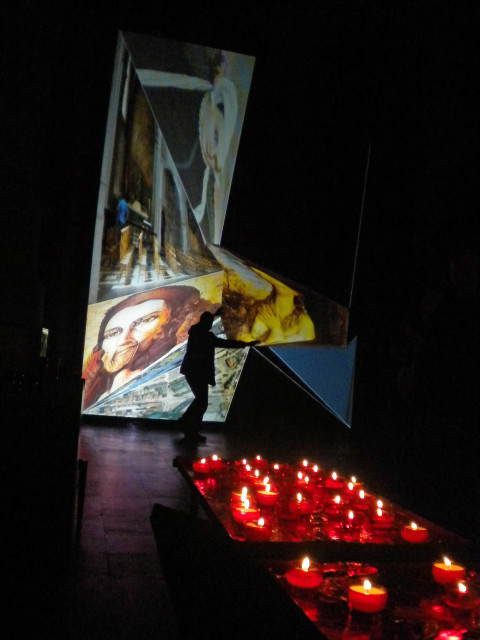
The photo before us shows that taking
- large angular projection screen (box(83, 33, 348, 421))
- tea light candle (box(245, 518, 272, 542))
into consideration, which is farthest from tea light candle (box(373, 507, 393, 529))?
large angular projection screen (box(83, 33, 348, 421))

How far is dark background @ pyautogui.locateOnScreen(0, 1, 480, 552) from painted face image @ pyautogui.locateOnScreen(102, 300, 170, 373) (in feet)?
5.03

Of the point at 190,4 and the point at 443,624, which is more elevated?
the point at 190,4

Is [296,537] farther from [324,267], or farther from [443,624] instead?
[324,267]

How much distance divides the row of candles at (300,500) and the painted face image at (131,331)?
535cm

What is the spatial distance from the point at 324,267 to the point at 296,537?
6293 mm

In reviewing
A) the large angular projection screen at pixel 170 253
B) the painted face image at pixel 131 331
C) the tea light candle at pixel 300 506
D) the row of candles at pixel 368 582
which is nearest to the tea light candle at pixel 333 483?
the tea light candle at pixel 300 506

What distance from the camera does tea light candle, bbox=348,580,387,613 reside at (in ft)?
4.43

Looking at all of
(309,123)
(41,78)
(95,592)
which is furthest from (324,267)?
(95,592)

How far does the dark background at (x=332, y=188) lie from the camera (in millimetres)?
3807

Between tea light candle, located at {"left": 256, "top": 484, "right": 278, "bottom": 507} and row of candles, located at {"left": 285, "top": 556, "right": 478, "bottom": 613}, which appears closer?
row of candles, located at {"left": 285, "top": 556, "right": 478, "bottom": 613}

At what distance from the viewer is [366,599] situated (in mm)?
1351

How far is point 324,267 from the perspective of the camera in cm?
816

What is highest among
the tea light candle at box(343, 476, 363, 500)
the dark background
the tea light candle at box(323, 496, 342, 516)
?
the dark background

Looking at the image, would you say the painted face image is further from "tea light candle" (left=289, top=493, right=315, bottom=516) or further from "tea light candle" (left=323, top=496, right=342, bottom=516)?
"tea light candle" (left=289, top=493, right=315, bottom=516)
